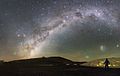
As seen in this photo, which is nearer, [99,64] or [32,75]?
[32,75]

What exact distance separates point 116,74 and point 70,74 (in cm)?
654

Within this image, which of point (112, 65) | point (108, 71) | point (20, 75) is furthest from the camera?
point (112, 65)

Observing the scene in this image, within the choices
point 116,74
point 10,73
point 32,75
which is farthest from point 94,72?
point 10,73

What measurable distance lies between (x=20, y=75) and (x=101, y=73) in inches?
458

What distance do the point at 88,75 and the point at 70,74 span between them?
260cm

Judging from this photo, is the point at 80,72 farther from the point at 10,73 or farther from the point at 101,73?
→ the point at 10,73

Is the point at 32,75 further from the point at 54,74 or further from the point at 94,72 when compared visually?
the point at 94,72

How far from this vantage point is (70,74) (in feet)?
108

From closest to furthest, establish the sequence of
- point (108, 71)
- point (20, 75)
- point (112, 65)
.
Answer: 1. point (20, 75)
2. point (108, 71)
3. point (112, 65)

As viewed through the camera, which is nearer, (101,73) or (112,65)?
(101,73)

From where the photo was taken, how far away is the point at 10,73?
3375 centimetres

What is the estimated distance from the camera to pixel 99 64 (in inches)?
1914

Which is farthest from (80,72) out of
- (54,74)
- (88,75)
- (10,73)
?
(10,73)

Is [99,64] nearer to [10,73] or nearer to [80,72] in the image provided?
[80,72]
